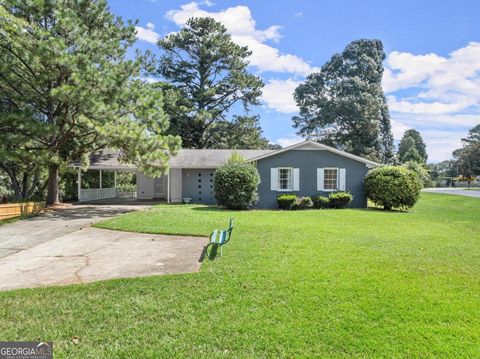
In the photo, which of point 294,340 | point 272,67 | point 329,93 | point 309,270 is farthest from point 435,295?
point 329,93

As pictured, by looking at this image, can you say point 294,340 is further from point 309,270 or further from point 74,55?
point 74,55

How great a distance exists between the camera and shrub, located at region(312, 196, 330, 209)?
62.0 feet

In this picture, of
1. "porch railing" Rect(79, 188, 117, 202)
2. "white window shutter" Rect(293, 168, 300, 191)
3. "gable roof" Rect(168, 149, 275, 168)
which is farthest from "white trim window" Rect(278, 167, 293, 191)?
"porch railing" Rect(79, 188, 117, 202)

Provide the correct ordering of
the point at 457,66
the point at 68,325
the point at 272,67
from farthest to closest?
the point at 272,67, the point at 457,66, the point at 68,325

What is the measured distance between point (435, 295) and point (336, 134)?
129 feet

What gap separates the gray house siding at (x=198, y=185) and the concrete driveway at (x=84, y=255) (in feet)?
35.5

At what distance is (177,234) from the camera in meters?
9.91

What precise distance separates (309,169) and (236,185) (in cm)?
482

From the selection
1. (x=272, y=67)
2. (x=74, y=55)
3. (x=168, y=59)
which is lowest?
(x=74, y=55)

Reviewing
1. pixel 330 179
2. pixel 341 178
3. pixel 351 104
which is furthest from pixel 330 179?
pixel 351 104

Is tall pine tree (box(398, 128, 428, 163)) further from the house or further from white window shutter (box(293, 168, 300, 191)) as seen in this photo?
white window shutter (box(293, 168, 300, 191))

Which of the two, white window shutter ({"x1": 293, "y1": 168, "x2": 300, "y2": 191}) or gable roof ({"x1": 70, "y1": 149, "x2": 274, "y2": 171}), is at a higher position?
gable roof ({"x1": 70, "y1": 149, "x2": 274, "y2": 171})

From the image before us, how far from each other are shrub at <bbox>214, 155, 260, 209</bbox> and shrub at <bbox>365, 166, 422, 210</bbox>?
6.65 m

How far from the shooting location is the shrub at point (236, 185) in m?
17.4
